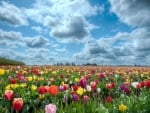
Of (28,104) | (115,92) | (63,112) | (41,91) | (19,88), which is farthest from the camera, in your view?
(115,92)

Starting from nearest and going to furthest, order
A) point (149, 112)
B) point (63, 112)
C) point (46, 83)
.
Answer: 1. point (63, 112)
2. point (149, 112)
3. point (46, 83)

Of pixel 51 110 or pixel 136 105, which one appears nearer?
pixel 51 110

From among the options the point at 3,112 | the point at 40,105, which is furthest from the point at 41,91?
the point at 3,112

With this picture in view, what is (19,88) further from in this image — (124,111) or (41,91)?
(124,111)

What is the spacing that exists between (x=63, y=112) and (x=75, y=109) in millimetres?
225

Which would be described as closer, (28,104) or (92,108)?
(92,108)

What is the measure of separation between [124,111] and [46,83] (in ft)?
16.2

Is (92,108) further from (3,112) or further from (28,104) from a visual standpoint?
(28,104)

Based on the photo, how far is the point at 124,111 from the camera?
4293mm

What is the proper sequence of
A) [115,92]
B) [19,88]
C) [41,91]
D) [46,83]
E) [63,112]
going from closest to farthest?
[63,112], [41,91], [19,88], [115,92], [46,83]

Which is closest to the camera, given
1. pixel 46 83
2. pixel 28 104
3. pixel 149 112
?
pixel 149 112

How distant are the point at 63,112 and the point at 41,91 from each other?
1459 millimetres

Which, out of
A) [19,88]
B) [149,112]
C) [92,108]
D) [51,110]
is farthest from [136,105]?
[19,88]

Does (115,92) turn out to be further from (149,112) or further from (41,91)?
(149,112)
